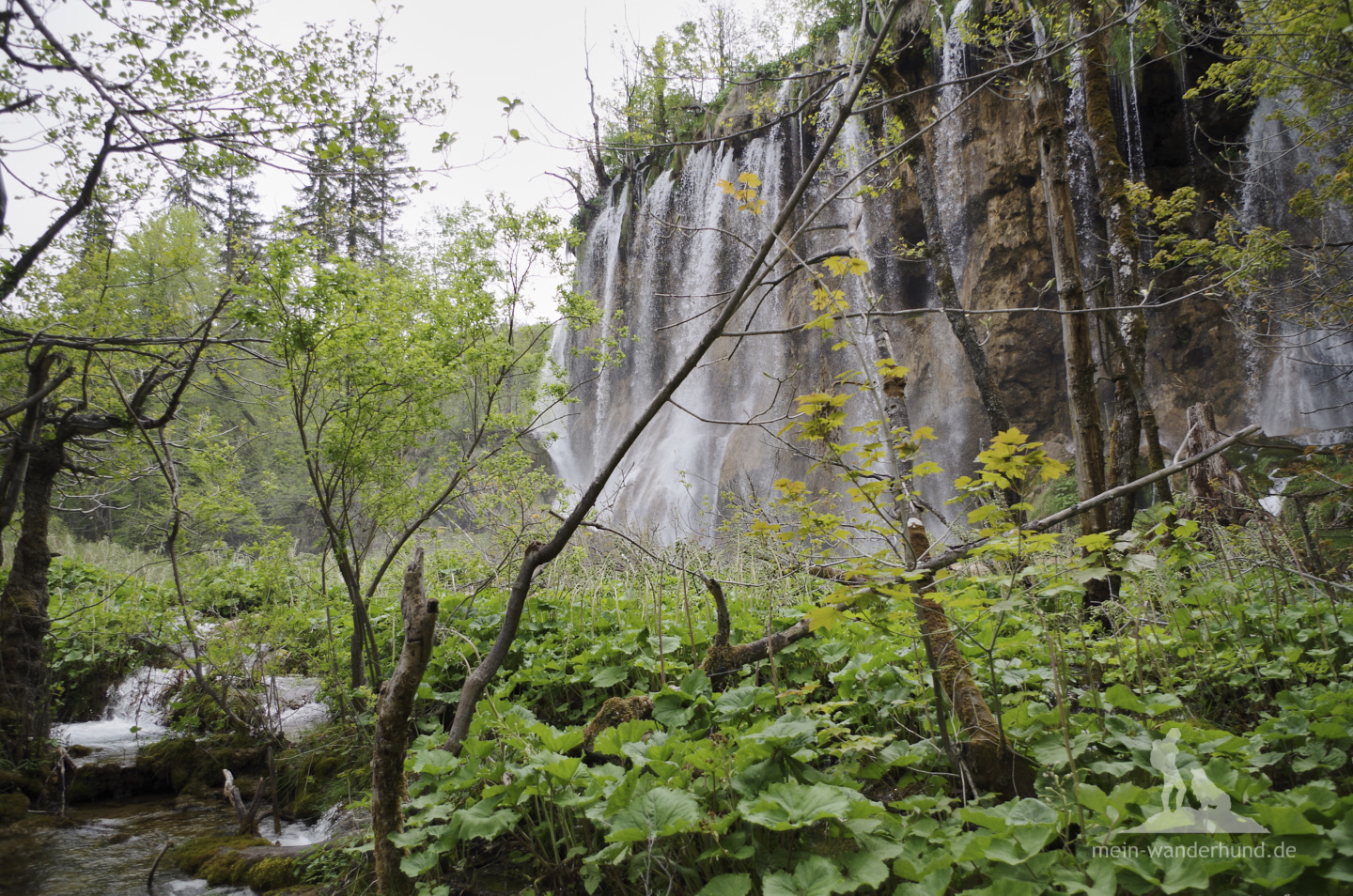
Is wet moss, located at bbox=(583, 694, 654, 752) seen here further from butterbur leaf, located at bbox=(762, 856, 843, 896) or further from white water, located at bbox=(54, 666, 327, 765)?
white water, located at bbox=(54, 666, 327, 765)

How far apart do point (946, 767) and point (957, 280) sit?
449 inches

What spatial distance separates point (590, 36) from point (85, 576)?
28.4 feet

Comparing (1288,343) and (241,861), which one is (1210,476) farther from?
(241,861)

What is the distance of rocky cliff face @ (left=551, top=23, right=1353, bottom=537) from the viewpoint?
9.47 meters

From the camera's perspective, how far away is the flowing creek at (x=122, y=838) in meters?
3.06

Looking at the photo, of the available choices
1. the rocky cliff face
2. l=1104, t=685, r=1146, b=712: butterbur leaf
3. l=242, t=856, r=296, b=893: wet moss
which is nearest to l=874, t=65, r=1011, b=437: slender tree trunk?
→ the rocky cliff face

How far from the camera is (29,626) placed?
4.66 m

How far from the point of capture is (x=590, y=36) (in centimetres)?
315

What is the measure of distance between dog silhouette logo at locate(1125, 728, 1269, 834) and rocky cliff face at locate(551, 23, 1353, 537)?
17.0ft

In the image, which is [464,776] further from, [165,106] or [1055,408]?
[1055,408]

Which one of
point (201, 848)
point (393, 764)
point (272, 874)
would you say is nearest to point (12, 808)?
point (201, 848)

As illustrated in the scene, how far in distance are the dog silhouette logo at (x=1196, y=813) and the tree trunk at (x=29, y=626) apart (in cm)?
632

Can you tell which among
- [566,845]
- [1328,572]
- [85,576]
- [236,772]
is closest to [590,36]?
[566,845]

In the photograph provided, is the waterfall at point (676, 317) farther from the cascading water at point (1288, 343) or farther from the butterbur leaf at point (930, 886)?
the butterbur leaf at point (930, 886)
